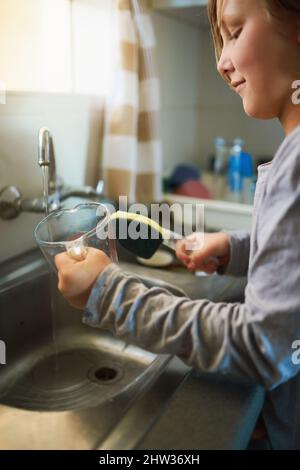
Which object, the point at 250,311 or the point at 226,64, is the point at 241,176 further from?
the point at 250,311

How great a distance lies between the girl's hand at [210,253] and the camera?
71 cm

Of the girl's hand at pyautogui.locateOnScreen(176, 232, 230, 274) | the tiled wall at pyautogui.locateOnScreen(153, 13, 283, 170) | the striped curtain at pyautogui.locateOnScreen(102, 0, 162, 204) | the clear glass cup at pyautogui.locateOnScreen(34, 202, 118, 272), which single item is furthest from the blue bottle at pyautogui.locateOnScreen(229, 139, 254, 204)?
the clear glass cup at pyautogui.locateOnScreen(34, 202, 118, 272)

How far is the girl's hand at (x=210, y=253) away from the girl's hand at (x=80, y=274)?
0.78ft

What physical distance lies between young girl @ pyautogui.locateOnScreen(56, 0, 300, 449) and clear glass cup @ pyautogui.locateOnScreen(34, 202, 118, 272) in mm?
29

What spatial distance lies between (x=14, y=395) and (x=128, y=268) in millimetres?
338

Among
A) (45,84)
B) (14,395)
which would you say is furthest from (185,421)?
(45,84)

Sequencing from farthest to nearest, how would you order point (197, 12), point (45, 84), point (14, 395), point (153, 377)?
1. point (197, 12)
2. point (45, 84)
3. point (14, 395)
4. point (153, 377)

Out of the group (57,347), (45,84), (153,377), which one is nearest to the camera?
(153,377)

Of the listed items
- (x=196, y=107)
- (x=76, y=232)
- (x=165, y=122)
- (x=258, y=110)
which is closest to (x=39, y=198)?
(x=76, y=232)

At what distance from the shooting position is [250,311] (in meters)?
0.44

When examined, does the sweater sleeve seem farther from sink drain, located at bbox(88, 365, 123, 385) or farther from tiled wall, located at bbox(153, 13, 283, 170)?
Result: tiled wall, located at bbox(153, 13, 283, 170)

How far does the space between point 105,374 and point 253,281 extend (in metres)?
0.43
